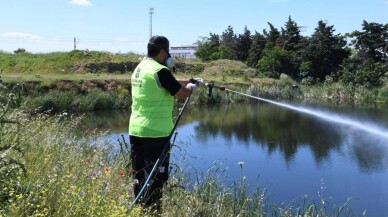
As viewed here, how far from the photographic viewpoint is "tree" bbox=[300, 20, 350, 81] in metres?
38.4

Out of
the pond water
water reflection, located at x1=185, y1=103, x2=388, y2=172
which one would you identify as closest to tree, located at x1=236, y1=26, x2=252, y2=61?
water reflection, located at x1=185, y1=103, x2=388, y2=172

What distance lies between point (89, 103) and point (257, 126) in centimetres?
838

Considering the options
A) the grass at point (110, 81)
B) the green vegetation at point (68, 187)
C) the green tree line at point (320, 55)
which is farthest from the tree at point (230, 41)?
the green vegetation at point (68, 187)

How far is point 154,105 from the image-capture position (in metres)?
4.18

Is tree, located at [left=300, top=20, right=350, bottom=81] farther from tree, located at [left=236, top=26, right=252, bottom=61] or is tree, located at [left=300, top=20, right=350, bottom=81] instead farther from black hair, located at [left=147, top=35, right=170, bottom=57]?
black hair, located at [left=147, top=35, right=170, bottom=57]

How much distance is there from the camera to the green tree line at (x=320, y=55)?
3481 centimetres

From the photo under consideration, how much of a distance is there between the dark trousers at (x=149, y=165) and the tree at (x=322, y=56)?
116 ft

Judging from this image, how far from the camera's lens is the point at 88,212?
2.90 meters

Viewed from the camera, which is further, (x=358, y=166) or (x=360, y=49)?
(x=360, y=49)

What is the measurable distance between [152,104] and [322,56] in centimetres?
3632

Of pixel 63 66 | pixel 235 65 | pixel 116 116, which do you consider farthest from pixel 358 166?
pixel 235 65

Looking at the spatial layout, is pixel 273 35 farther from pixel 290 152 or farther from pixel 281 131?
pixel 290 152

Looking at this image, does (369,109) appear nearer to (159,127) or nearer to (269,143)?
(269,143)

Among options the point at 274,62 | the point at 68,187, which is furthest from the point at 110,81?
the point at 68,187
